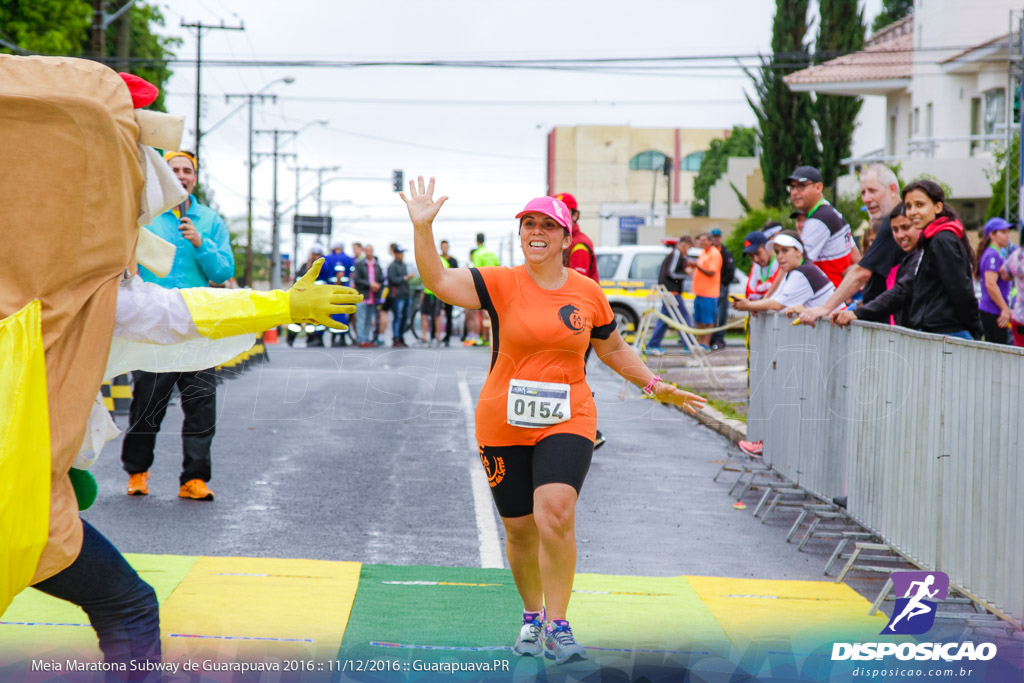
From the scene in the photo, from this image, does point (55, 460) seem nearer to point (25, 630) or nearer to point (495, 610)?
point (25, 630)

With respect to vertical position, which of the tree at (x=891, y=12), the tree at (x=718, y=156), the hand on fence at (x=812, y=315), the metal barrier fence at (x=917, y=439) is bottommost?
the metal barrier fence at (x=917, y=439)

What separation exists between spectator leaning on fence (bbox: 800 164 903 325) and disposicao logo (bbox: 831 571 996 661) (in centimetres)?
246

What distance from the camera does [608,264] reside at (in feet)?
80.2

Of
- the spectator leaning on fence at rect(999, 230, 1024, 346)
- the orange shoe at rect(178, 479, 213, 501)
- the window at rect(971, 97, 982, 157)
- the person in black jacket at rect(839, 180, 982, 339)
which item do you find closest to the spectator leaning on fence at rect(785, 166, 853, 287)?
the spectator leaning on fence at rect(999, 230, 1024, 346)

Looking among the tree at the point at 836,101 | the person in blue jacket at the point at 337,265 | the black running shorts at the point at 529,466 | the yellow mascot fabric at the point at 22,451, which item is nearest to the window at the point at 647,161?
the tree at the point at 836,101

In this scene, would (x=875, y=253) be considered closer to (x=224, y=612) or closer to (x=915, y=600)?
(x=915, y=600)

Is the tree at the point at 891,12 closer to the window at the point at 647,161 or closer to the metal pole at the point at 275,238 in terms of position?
the metal pole at the point at 275,238

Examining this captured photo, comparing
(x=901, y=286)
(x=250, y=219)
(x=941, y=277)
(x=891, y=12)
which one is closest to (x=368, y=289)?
(x=901, y=286)

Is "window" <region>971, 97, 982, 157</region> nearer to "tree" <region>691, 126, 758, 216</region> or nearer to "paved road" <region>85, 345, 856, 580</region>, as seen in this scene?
"paved road" <region>85, 345, 856, 580</region>

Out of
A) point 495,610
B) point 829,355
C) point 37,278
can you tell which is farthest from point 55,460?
point 829,355

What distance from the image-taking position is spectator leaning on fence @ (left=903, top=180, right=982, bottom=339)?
7.14 m

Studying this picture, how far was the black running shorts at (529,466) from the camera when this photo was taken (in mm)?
4715

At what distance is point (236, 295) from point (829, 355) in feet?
15.9

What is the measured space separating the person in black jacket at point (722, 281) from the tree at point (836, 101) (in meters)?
23.7
